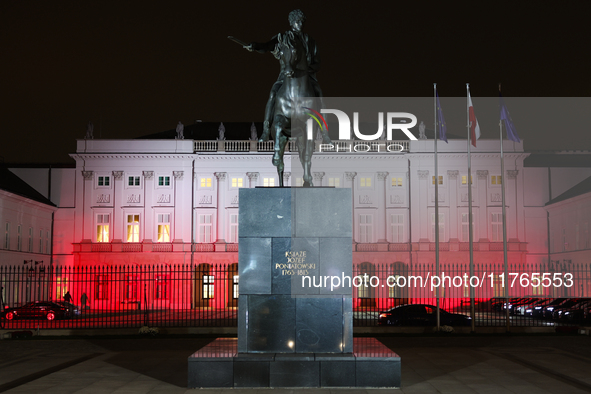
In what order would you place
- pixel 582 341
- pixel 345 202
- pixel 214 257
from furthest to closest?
pixel 214 257 → pixel 582 341 → pixel 345 202

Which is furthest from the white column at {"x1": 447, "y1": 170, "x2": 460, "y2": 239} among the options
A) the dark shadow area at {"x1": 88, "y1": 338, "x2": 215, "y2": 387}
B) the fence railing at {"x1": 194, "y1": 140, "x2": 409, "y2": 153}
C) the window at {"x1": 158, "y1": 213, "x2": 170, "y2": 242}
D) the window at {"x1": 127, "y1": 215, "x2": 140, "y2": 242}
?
the dark shadow area at {"x1": 88, "y1": 338, "x2": 215, "y2": 387}

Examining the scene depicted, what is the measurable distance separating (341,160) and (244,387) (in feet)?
157

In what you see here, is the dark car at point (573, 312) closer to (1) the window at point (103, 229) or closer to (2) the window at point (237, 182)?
(2) the window at point (237, 182)

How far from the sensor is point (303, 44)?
12.9 metres

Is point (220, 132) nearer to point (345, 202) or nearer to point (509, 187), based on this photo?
point (509, 187)

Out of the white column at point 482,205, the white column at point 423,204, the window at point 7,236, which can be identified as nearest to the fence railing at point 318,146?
the white column at point 423,204

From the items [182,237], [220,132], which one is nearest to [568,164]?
[220,132]

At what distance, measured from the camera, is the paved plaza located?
11.8m

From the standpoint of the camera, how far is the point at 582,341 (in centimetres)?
2217

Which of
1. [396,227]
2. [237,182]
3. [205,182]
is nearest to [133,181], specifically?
[205,182]

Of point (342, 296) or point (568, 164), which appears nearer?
point (342, 296)

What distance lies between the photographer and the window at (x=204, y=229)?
189 ft

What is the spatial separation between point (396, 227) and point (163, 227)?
20003 millimetres

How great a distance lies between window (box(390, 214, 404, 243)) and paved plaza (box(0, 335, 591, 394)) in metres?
36.2
